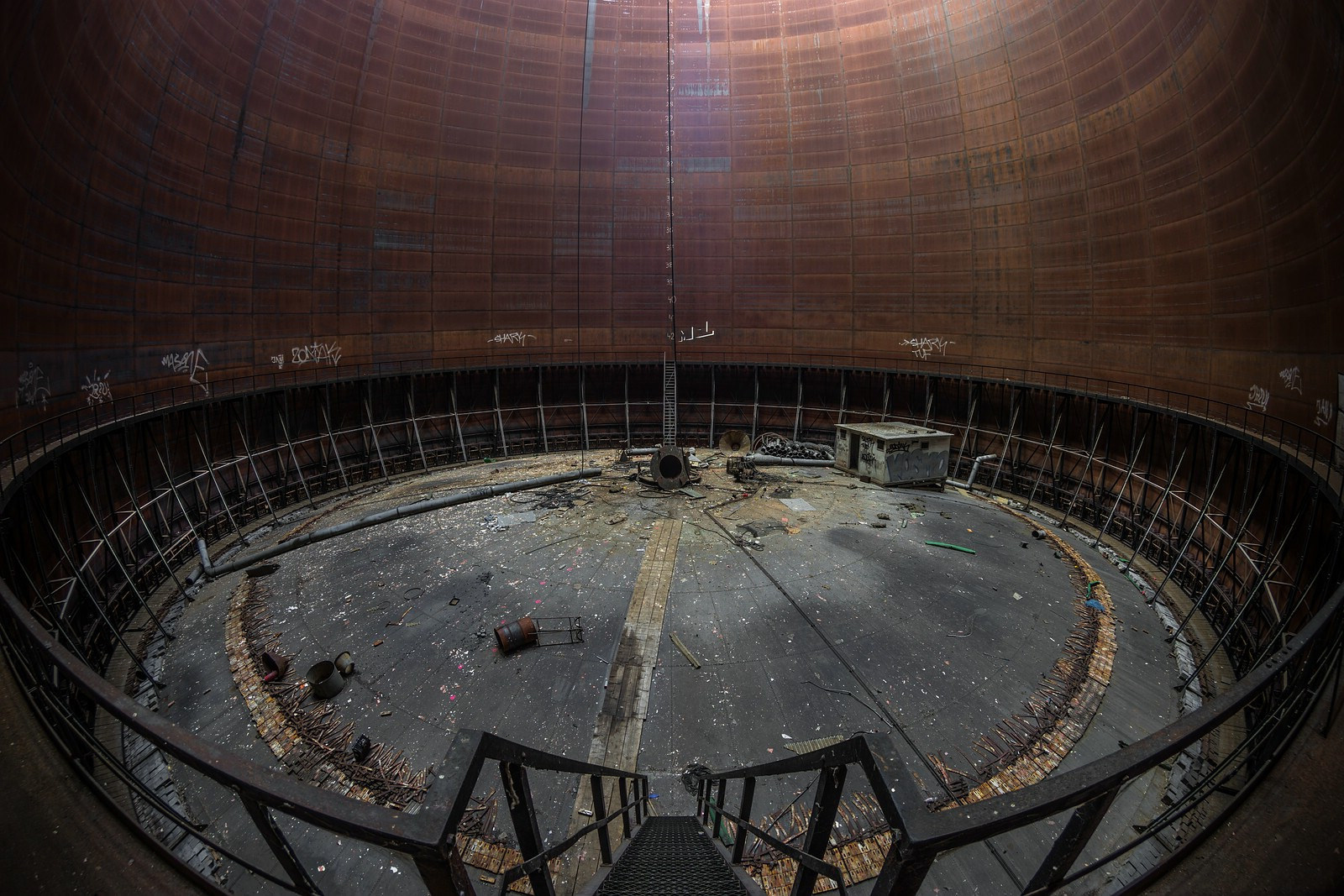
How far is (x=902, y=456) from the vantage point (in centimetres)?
1891

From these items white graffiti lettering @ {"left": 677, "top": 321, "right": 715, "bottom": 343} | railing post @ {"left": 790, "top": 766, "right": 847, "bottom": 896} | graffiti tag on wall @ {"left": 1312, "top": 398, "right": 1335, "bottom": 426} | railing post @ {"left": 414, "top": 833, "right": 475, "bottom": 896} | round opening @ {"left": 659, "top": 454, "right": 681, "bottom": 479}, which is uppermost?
white graffiti lettering @ {"left": 677, "top": 321, "right": 715, "bottom": 343}

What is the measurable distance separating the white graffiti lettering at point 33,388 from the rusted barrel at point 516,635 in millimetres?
11117

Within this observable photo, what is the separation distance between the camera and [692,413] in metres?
27.7

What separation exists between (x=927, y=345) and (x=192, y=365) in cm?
2656

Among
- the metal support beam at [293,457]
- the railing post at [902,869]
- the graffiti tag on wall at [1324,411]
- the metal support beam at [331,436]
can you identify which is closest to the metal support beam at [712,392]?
the metal support beam at [331,436]

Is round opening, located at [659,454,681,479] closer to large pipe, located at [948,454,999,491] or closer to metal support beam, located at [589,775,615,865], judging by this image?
large pipe, located at [948,454,999,491]

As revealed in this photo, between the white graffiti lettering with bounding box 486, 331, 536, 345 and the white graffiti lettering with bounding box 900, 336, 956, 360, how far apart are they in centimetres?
1669

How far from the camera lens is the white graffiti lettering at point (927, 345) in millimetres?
23656

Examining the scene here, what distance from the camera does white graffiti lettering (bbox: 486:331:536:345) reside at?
2545cm

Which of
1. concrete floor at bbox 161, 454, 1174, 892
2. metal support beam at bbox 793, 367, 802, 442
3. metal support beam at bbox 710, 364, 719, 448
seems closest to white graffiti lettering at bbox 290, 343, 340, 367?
concrete floor at bbox 161, 454, 1174, 892

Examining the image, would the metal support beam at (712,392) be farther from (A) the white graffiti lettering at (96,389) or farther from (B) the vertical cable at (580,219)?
(A) the white graffiti lettering at (96,389)

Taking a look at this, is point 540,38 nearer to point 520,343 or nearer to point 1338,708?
point 520,343

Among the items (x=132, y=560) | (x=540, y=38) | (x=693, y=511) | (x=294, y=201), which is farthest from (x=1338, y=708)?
(x=540, y=38)

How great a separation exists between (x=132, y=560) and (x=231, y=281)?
10.1 metres
